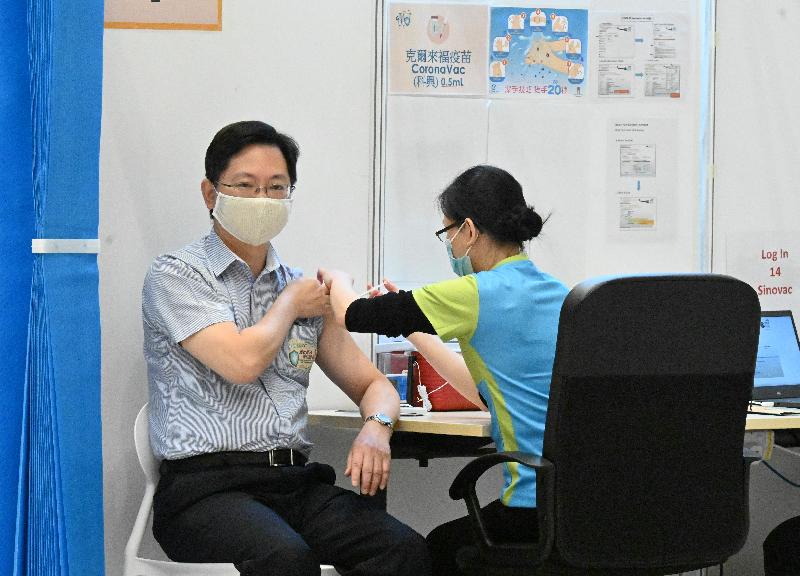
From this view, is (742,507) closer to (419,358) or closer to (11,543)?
(419,358)

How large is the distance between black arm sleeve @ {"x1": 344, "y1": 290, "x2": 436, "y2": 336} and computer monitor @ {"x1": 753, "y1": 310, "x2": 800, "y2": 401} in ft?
4.63

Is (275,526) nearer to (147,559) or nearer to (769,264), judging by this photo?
(147,559)

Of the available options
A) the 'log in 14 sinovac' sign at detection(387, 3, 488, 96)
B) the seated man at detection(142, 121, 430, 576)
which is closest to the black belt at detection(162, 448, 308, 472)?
the seated man at detection(142, 121, 430, 576)

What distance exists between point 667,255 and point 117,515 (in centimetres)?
198

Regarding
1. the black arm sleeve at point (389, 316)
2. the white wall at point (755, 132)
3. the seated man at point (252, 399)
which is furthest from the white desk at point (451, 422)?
the white wall at point (755, 132)

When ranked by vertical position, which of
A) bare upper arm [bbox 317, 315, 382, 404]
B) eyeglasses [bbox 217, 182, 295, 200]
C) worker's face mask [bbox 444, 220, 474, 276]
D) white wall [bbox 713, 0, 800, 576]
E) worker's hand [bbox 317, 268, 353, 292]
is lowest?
bare upper arm [bbox 317, 315, 382, 404]

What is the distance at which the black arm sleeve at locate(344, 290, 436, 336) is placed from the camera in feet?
7.61

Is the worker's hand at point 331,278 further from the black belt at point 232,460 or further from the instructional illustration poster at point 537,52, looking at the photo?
the instructional illustration poster at point 537,52

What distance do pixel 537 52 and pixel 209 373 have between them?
1.67 m

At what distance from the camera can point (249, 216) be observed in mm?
2541

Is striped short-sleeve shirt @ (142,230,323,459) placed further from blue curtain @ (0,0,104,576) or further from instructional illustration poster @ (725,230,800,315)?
instructional illustration poster @ (725,230,800,315)

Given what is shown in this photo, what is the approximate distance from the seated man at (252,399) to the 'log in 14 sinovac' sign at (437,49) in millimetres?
842

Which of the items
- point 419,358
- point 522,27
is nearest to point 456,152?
point 522,27

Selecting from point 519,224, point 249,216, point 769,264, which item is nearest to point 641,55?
point 769,264
